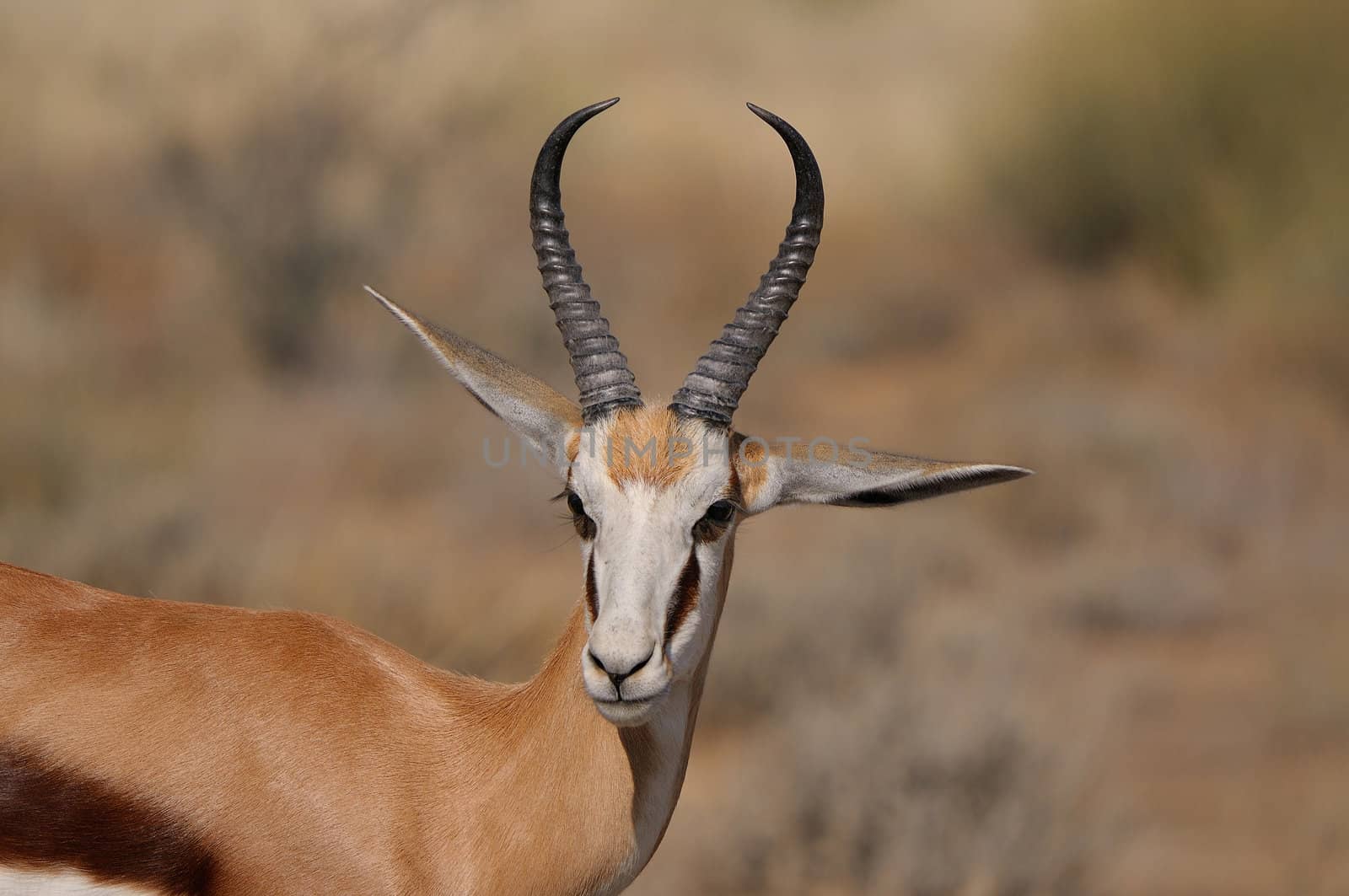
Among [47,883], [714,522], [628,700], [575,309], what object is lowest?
[47,883]

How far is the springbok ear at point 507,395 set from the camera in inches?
174

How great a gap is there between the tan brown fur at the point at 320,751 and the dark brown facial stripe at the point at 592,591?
0.29m

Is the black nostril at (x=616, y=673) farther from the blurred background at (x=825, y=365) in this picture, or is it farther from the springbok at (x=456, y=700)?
the blurred background at (x=825, y=365)

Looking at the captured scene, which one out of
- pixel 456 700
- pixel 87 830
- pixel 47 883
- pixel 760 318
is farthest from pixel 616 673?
pixel 47 883

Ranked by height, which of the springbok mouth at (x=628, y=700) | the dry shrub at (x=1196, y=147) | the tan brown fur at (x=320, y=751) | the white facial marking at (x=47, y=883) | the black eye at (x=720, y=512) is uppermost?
the dry shrub at (x=1196, y=147)

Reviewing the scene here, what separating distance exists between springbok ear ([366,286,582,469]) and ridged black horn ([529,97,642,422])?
0.41 feet

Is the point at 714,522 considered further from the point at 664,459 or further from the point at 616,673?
the point at 616,673

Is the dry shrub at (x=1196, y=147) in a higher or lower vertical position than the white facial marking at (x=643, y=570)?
higher

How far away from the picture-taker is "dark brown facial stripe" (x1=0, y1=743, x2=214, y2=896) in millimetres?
3818

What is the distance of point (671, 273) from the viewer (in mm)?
18547

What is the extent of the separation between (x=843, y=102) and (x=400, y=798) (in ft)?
75.9

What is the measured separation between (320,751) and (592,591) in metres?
0.98

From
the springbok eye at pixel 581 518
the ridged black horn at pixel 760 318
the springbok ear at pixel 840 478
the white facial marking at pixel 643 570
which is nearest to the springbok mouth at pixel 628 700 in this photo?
the white facial marking at pixel 643 570

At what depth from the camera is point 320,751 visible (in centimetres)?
408
